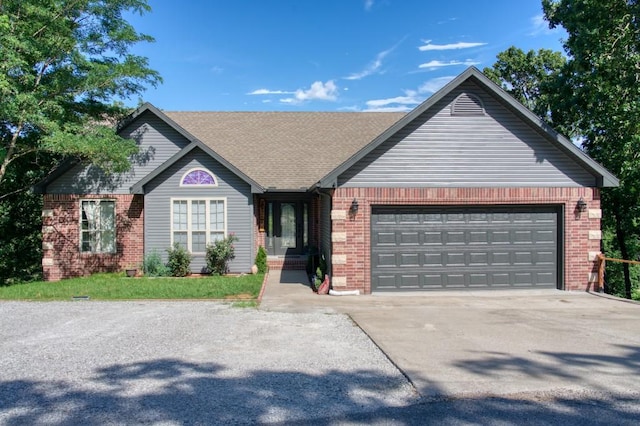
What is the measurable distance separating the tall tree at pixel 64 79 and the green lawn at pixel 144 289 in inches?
145

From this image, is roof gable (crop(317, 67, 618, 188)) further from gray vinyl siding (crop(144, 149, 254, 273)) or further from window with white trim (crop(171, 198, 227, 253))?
window with white trim (crop(171, 198, 227, 253))

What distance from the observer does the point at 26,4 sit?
12.9 metres

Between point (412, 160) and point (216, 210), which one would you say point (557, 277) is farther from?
point (216, 210)

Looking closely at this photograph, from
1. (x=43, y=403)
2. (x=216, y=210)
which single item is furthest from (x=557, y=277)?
(x=43, y=403)

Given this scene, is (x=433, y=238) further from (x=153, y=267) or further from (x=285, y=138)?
(x=285, y=138)

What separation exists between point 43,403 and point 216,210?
10685mm

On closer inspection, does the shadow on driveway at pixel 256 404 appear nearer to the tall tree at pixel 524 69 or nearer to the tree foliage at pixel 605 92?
the tree foliage at pixel 605 92

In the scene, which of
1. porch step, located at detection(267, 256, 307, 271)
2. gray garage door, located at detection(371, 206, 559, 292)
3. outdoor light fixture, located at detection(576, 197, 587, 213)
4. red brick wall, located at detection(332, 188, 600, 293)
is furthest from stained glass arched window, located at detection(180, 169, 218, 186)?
outdoor light fixture, located at detection(576, 197, 587, 213)

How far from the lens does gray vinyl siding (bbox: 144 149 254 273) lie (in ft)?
50.1

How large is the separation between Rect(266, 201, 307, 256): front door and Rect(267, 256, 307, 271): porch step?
0.43 meters

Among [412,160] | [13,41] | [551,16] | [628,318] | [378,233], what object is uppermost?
[551,16]

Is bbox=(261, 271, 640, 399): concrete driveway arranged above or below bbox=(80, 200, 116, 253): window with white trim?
below

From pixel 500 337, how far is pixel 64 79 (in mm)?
13956

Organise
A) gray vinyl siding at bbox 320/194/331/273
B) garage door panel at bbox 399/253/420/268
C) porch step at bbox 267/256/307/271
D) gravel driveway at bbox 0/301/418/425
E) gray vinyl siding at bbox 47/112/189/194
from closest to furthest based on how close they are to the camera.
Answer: gravel driveway at bbox 0/301/418/425
garage door panel at bbox 399/253/420/268
gray vinyl siding at bbox 320/194/331/273
gray vinyl siding at bbox 47/112/189/194
porch step at bbox 267/256/307/271
